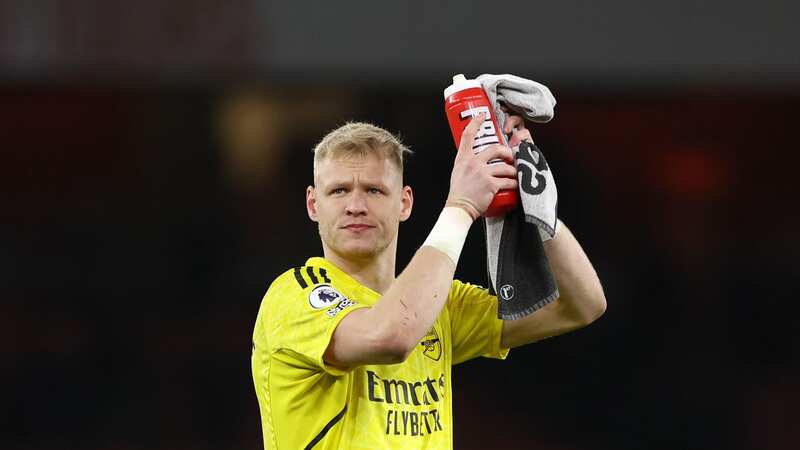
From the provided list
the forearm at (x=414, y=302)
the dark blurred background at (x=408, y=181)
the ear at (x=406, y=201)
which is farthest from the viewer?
the dark blurred background at (x=408, y=181)

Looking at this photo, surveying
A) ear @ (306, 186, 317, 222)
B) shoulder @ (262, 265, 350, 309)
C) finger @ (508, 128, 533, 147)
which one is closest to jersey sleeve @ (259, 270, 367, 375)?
shoulder @ (262, 265, 350, 309)

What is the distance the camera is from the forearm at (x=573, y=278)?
3.24m

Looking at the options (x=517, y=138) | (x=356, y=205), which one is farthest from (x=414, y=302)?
(x=517, y=138)

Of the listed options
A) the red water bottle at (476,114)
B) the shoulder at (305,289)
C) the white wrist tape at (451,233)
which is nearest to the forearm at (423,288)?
the white wrist tape at (451,233)

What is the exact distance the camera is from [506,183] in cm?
293

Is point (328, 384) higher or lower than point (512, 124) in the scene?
lower

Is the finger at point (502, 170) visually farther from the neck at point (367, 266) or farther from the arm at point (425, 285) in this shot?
the neck at point (367, 266)

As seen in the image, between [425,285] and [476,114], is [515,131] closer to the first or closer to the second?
[476,114]

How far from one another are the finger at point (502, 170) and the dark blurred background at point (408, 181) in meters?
4.03

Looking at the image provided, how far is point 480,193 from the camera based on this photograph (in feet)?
9.58

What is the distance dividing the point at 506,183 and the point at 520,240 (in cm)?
22
